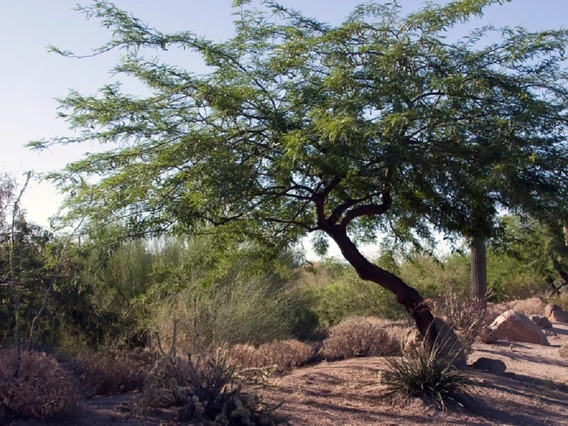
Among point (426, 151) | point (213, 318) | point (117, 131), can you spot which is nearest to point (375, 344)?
point (213, 318)

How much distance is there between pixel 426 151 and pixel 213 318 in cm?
834

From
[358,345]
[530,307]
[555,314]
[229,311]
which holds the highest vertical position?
[229,311]

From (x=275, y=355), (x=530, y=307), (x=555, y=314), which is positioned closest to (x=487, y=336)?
(x=275, y=355)

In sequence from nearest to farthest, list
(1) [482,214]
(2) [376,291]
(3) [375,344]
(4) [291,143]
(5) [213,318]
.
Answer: (4) [291,143], (1) [482,214], (3) [375,344], (5) [213,318], (2) [376,291]

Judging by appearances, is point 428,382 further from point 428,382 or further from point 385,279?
point 385,279

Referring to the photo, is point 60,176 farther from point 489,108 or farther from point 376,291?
point 376,291

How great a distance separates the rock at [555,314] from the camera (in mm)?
28344

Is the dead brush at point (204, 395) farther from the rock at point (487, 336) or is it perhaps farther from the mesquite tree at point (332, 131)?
the rock at point (487, 336)

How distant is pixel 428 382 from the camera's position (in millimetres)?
10648

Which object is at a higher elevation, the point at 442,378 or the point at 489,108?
the point at 489,108

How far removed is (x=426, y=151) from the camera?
9891 mm

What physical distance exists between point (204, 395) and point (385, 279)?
4.51 m

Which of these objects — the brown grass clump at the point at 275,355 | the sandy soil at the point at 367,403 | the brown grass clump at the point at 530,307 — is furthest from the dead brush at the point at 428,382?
the brown grass clump at the point at 530,307

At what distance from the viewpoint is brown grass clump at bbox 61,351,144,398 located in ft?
39.1
